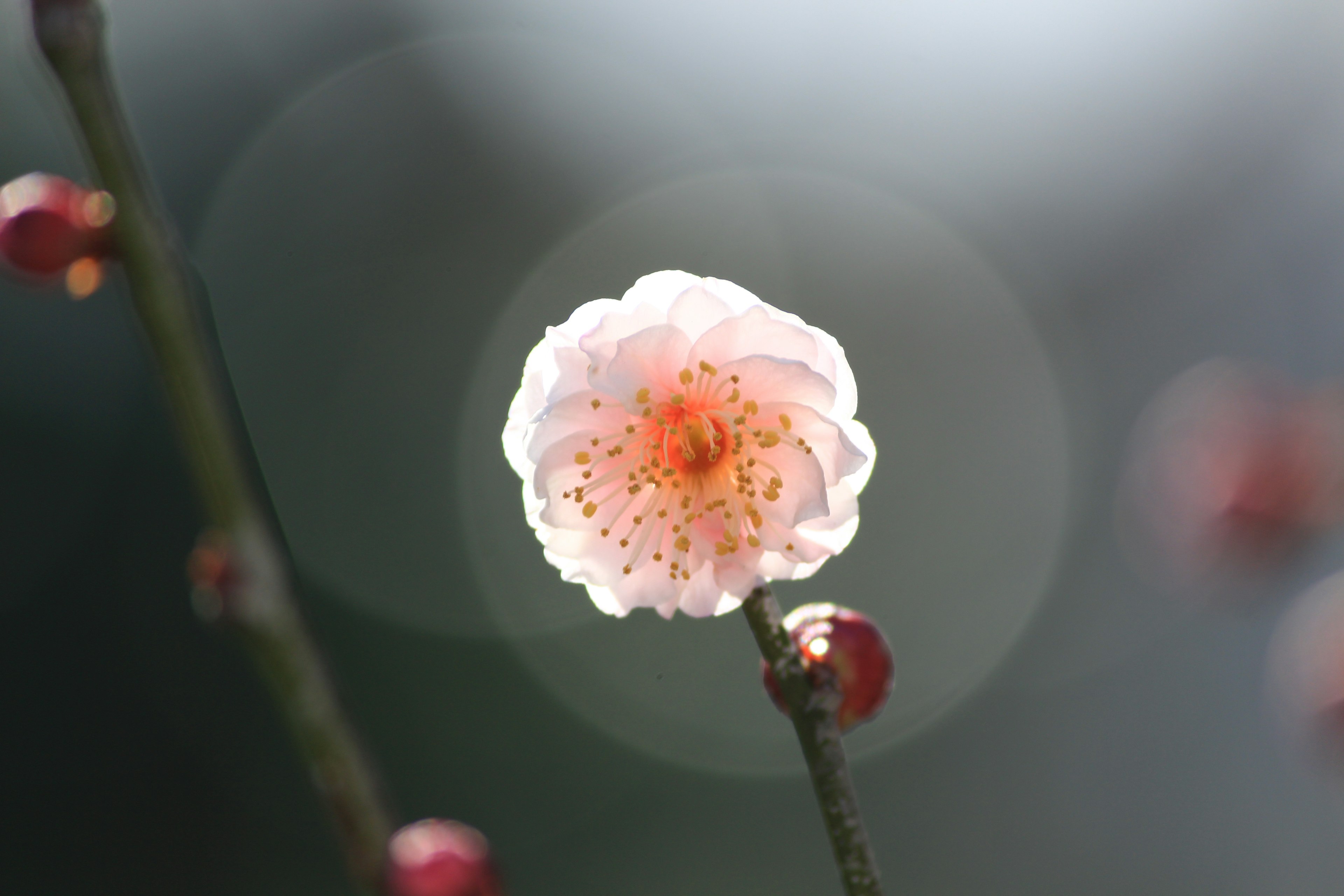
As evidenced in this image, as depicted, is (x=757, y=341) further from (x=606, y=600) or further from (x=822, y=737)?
(x=822, y=737)

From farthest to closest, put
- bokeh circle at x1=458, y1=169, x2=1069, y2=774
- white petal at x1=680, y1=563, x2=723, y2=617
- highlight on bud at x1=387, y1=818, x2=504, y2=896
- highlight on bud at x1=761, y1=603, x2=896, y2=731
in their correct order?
bokeh circle at x1=458, y1=169, x2=1069, y2=774
white petal at x1=680, y1=563, x2=723, y2=617
highlight on bud at x1=761, y1=603, x2=896, y2=731
highlight on bud at x1=387, y1=818, x2=504, y2=896

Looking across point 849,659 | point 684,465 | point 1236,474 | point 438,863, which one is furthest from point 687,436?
point 438,863

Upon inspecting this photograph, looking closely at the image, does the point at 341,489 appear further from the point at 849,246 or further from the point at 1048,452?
the point at 1048,452

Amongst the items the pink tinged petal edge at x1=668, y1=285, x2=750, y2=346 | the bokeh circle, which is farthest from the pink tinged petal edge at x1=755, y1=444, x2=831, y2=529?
the bokeh circle

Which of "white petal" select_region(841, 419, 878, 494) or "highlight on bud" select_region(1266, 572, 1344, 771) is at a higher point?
"white petal" select_region(841, 419, 878, 494)

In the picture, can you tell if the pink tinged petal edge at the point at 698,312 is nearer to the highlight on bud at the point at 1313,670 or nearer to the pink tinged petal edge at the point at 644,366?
the pink tinged petal edge at the point at 644,366

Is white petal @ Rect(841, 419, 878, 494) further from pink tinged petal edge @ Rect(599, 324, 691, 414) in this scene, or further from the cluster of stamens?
pink tinged petal edge @ Rect(599, 324, 691, 414)

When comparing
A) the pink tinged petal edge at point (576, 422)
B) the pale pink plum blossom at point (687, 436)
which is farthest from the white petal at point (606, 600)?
the pink tinged petal edge at point (576, 422)
